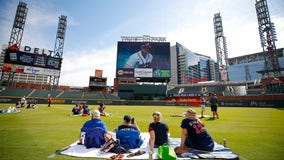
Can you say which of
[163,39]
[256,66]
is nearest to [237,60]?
[256,66]

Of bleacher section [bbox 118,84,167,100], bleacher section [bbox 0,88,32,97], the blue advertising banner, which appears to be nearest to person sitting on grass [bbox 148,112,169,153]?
the blue advertising banner

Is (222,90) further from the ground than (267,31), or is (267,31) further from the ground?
(267,31)

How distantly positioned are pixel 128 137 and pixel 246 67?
410 feet

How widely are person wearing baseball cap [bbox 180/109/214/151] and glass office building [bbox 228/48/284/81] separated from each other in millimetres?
119833

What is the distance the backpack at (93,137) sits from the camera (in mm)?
4579

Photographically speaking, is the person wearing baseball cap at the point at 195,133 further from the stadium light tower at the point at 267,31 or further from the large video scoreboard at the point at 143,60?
the stadium light tower at the point at 267,31

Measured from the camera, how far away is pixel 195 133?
4.11 meters

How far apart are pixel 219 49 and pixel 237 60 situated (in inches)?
2571

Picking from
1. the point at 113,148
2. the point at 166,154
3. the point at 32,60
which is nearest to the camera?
the point at 166,154

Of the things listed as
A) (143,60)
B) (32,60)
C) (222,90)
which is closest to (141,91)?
(143,60)

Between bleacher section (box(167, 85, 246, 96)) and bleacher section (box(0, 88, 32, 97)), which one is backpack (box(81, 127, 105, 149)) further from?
bleacher section (box(167, 85, 246, 96))

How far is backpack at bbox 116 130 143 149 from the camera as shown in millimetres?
4402

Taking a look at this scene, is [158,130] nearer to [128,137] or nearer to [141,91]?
[128,137]

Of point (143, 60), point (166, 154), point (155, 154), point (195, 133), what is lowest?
point (155, 154)
